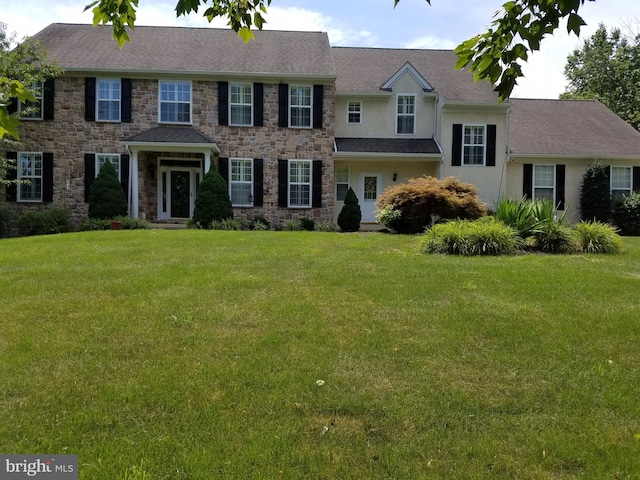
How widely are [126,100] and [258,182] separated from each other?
18.3 feet

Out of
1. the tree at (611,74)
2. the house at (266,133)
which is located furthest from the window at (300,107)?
the tree at (611,74)

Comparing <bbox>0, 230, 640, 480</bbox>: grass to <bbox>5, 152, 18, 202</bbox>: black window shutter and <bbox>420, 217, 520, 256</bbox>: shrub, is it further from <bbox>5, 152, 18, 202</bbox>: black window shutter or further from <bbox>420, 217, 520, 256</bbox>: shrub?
<bbox>5, 152, 18, 202</bbox>: black window shutter

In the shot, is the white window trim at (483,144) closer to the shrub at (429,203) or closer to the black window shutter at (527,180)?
the black window shutter at (527,180)

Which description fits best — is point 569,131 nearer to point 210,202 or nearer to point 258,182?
point 258,182

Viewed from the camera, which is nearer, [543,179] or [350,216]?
→ [350,216]

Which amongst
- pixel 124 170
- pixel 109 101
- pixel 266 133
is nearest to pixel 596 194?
pixel 266 133

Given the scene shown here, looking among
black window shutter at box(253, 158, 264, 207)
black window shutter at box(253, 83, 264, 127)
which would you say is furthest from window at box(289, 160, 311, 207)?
black window shutter at box(253, 83, 264, 127)

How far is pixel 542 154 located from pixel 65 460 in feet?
64.9

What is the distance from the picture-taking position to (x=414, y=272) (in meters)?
7.48

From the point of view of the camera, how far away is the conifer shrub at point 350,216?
54.7 ft

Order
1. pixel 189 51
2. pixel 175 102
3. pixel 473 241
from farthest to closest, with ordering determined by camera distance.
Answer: pixel 189 51 → pixel 175 102 → pixel 473 241

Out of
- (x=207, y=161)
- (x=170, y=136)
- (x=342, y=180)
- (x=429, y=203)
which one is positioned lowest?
(x=429, y=203)

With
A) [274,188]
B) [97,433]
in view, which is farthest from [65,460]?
[274,188]

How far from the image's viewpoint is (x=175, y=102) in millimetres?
17391
